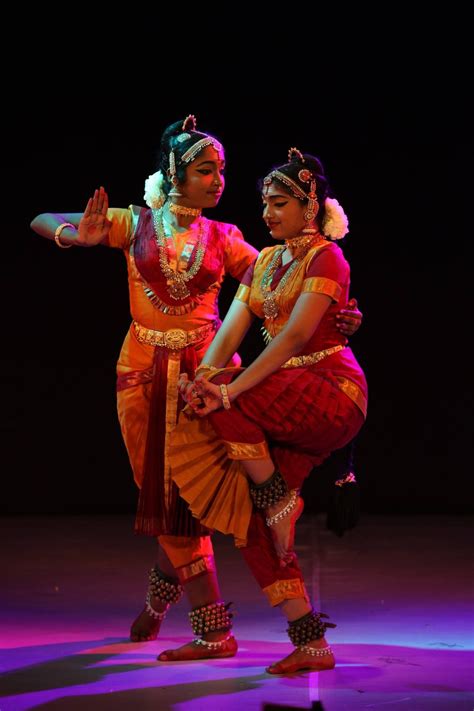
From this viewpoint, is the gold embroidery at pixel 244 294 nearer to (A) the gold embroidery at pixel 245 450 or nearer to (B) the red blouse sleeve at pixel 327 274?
(B) the red blouse sleeve at pixel 327 274

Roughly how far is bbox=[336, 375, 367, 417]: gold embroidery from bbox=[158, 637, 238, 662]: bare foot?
2.54 ft

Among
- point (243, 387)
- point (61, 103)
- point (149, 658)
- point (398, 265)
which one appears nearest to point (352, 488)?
point (243, 387)

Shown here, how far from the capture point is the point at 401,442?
6012 millimetres

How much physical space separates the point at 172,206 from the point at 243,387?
2.60 feet

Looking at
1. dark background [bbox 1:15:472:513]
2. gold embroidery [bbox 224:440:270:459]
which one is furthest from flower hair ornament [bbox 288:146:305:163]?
dark background [bbox 1:15:472:513]

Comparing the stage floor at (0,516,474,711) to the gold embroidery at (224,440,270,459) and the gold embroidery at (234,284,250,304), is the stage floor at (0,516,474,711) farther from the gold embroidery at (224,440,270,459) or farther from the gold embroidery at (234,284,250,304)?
the gold embroidery at (234,284,250,304)

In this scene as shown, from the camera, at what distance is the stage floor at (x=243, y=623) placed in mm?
2986

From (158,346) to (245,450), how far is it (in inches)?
24.9

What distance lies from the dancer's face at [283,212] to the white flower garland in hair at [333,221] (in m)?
0.07

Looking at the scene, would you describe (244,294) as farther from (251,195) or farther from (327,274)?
(251,195)

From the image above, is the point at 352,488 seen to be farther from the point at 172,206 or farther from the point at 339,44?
the point at 339,44

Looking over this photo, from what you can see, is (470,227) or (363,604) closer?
(363,604)

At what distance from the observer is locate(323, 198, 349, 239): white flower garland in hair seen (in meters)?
3.37

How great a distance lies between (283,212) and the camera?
3.32 metres
